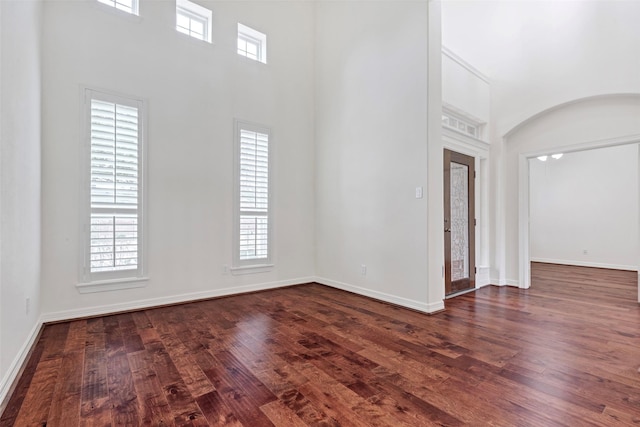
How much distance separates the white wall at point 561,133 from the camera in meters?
4.14

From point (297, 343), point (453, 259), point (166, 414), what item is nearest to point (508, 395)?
point (297, 343)

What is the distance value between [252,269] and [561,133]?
508cm

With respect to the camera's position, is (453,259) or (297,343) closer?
(297,343)

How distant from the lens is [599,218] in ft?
23.0

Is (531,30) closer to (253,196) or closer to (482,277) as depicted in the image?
(482,277)

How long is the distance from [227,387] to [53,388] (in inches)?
42.8

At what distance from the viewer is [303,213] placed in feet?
16.7

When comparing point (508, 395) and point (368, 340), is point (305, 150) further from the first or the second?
point (508, 395)

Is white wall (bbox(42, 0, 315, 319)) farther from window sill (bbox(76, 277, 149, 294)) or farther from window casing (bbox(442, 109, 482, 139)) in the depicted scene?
window casing (bbox(442, 109, 482, 139))

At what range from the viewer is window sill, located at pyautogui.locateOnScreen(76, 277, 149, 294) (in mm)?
3277

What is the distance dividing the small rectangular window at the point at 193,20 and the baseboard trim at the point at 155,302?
3.42 metres

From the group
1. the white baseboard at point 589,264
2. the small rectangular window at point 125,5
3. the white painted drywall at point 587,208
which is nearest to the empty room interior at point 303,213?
the small rectangular window at point 125,5

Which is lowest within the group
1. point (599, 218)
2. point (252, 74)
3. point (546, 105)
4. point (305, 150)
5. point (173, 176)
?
point (599, 218)

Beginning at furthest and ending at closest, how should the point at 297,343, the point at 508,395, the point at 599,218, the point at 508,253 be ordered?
the point at 599,218, the point at 508,253, the point at 297,343, the point at 508,395
